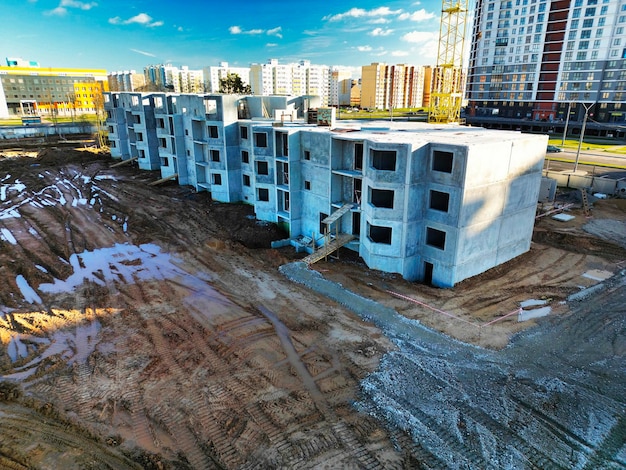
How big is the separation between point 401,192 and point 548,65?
81.0m

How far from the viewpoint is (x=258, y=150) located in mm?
31688

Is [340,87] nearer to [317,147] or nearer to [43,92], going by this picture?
[43,92]

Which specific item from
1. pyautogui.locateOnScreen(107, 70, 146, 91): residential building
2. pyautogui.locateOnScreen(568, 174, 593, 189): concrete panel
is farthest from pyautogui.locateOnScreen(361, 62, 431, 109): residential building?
pyautogui.locateOnScreen(568, 174, 593, 189): concrete panel

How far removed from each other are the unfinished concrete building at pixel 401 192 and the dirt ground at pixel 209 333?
59.3 inches

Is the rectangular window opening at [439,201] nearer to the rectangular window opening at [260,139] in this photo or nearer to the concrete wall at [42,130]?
the rectangular window opening at [260,139]

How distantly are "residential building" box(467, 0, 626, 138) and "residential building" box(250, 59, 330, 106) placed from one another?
78438mm

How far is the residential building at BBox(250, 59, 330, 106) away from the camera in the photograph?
16538 cm

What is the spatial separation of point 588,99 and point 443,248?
77.4m

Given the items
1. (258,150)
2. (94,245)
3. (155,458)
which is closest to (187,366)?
(155,458)

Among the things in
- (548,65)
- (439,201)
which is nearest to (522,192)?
(439,201)

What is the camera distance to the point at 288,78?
171m

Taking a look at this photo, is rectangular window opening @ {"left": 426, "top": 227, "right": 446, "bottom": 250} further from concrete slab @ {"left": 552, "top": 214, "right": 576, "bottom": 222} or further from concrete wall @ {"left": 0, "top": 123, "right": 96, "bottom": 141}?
concrete wall @ {"left": 0, "top": 123, "right": 96, "bottom": 141}

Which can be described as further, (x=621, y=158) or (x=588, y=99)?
(x=588, y=99)

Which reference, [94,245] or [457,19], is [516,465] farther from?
[457,19]
